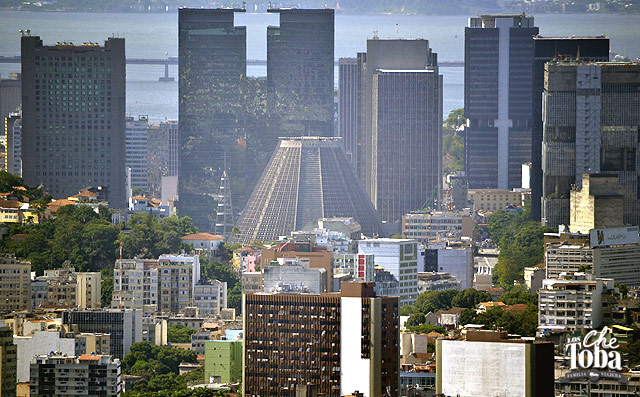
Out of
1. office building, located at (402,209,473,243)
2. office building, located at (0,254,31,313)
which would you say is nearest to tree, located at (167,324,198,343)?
office building, located at (0,254,31,313)

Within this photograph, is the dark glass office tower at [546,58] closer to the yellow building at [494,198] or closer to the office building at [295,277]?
the yellow building at [494,198]

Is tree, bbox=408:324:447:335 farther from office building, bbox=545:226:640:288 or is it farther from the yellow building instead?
the yellow building

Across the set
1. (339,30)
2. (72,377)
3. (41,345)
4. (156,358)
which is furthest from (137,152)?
(72,377)

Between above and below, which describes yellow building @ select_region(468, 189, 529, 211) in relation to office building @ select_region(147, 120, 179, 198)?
below

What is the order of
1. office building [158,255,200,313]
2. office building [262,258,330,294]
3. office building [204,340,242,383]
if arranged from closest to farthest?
1. office building [204,340,242,383]
2. office building [262,258,330,294]
3. office building [158,255,200,313]

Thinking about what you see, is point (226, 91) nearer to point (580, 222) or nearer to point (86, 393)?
point (580, 222)

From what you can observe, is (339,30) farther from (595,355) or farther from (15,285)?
(595,355)

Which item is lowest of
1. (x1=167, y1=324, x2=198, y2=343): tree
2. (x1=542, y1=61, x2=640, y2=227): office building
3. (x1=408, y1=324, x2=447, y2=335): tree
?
(x1=167, y1=324, x2=198, y2=343): tree

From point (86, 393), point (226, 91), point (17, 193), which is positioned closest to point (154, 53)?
point (226, 91)
